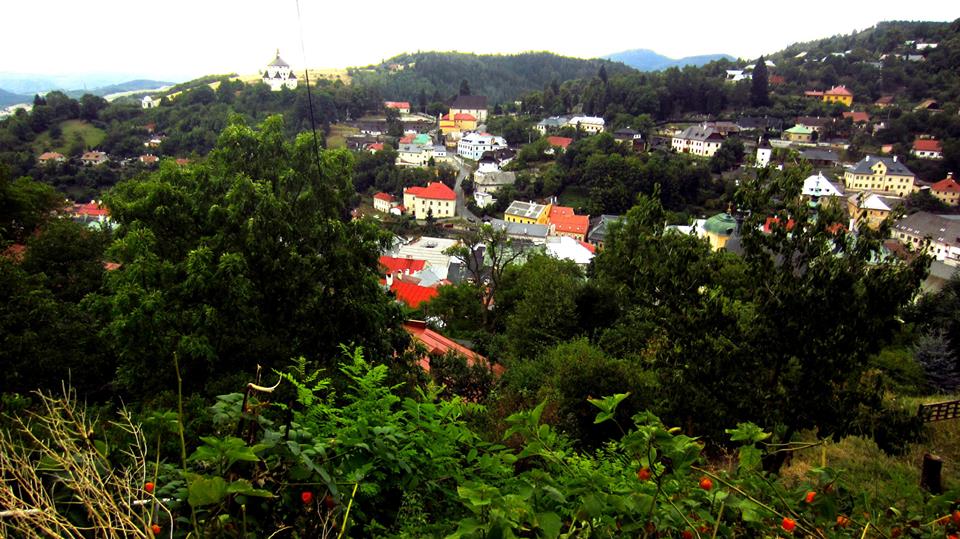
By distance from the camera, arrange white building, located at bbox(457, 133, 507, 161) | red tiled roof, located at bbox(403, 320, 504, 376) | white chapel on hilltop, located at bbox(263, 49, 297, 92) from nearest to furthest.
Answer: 1. red tiled roof, located at bbox(403, 320, 504, 376)
2. white building, located at bbox(457, 133, 507, 161)
3. white chapel on hilltop, located at bbox(263, 49, 297, 92)

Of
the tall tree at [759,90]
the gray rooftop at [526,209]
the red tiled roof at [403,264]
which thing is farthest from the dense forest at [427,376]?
the tall tree at [759,90]

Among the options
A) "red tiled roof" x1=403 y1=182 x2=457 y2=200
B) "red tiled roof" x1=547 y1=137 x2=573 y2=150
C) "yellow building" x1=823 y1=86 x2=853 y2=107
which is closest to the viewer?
"red tiled roof" x1=403 y1=182 x2=457 y2=200

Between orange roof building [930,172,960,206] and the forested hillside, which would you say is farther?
the forested hillside

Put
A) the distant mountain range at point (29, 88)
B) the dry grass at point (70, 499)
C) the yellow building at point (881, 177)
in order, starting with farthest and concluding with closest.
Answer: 1. the distant mountain range at point (29, 88)
2. the yellow building at point (881, 177)
3. the dry grass at point (70, 499)

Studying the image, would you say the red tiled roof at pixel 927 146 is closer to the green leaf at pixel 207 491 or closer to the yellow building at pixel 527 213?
the yellow building at pixel 527 213

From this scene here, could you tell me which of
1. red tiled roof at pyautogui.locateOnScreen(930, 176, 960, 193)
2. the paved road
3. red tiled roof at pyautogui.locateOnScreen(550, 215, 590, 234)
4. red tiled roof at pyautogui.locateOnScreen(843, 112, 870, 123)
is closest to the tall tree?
red tiled roof at pyautogui.locateOnScreen(843, 112, 870, 123)

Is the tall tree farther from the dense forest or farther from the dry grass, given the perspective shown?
the dry grass
